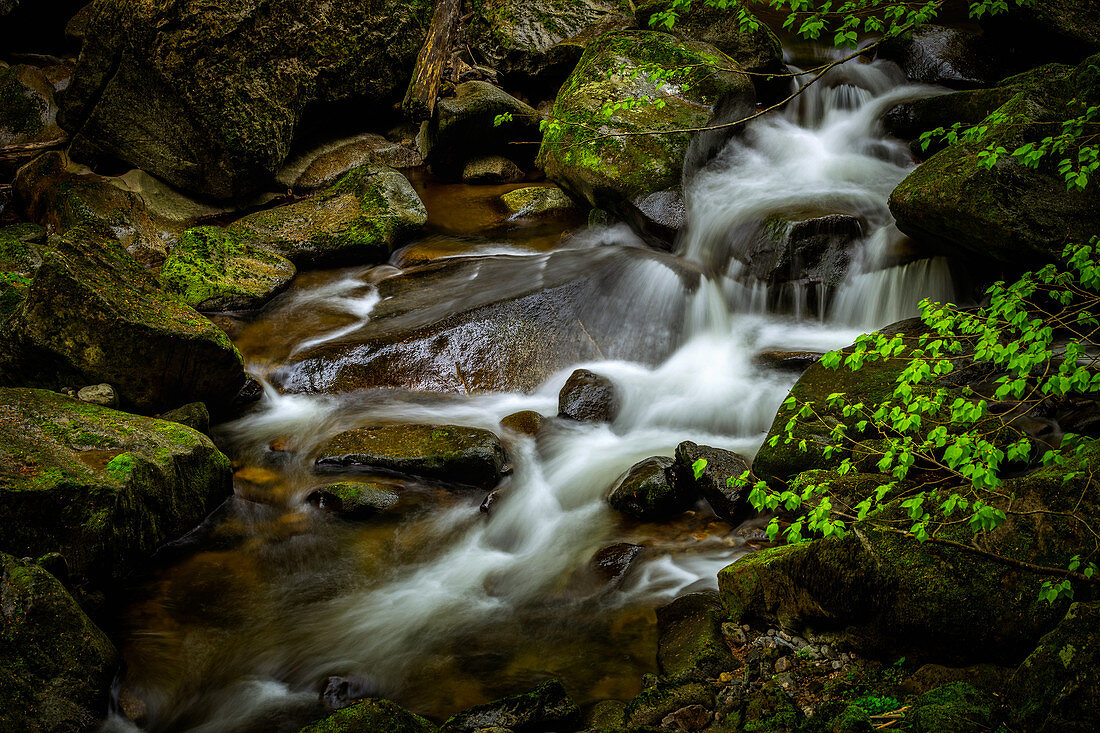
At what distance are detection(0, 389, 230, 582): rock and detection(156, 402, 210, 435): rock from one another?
69 cm

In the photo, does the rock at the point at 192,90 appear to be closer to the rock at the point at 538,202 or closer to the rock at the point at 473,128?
the rock at the point at 473,128

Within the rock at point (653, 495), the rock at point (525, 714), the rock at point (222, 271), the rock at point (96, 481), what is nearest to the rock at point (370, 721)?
the rock at point (525, 714)

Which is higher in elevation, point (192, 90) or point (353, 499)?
point (192, 90)

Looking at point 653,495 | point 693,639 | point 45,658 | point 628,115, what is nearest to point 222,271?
point 628,115

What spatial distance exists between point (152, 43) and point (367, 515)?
8419mm

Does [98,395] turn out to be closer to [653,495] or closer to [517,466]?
[517,466]

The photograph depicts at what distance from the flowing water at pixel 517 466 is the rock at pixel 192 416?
1.12 feet

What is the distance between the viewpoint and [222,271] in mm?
8914

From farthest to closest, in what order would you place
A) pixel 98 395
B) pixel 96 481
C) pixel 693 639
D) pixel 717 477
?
1. pixel 98 395
2. pixel 717 477
3. pixel 96 481
4. pixel 693 639

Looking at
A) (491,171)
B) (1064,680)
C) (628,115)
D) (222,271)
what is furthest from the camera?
(491,171)

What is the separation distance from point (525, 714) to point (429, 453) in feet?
9.58

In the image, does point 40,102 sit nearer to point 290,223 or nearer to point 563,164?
point 290,223

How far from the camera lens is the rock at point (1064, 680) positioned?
2.47 metres

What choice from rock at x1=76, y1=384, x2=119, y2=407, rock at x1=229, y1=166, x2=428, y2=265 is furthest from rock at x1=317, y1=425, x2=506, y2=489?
rock at x1=229, y1=166, x2=428, y2=265
